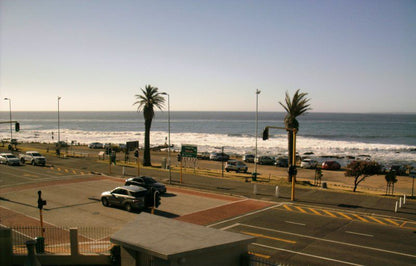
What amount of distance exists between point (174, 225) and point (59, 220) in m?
13.0

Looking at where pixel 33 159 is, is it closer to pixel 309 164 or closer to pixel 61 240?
pixel 61 240

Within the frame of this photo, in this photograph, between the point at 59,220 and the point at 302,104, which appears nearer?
the point at 59,220

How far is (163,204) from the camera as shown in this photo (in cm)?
2547

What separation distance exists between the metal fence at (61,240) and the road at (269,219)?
1610mm

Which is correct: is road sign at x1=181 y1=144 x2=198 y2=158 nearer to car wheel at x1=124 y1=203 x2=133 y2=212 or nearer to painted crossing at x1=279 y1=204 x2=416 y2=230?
car wheel at x1=124 y1=203 x2=133 y2=212

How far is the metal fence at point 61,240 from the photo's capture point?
48.8ft

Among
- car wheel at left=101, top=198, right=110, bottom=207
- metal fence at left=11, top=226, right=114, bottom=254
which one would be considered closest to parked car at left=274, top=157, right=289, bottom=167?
car wheel at left=101, top=198, right=110, bottom=207

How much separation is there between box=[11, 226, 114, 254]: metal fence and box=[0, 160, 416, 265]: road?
5.28 feet

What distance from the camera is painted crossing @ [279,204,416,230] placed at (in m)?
20.4

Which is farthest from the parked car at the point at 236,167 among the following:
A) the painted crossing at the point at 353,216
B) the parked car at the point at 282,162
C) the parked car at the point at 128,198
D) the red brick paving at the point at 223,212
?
the parked car at the point at 128,198

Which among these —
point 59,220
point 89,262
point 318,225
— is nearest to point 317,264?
point 318,225

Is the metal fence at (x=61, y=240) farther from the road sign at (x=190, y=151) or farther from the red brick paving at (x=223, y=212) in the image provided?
the road sign at (x=190, y=151)

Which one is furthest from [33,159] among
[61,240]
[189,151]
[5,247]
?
[5,247]

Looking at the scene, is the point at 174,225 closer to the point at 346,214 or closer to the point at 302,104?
the point at 346,214
